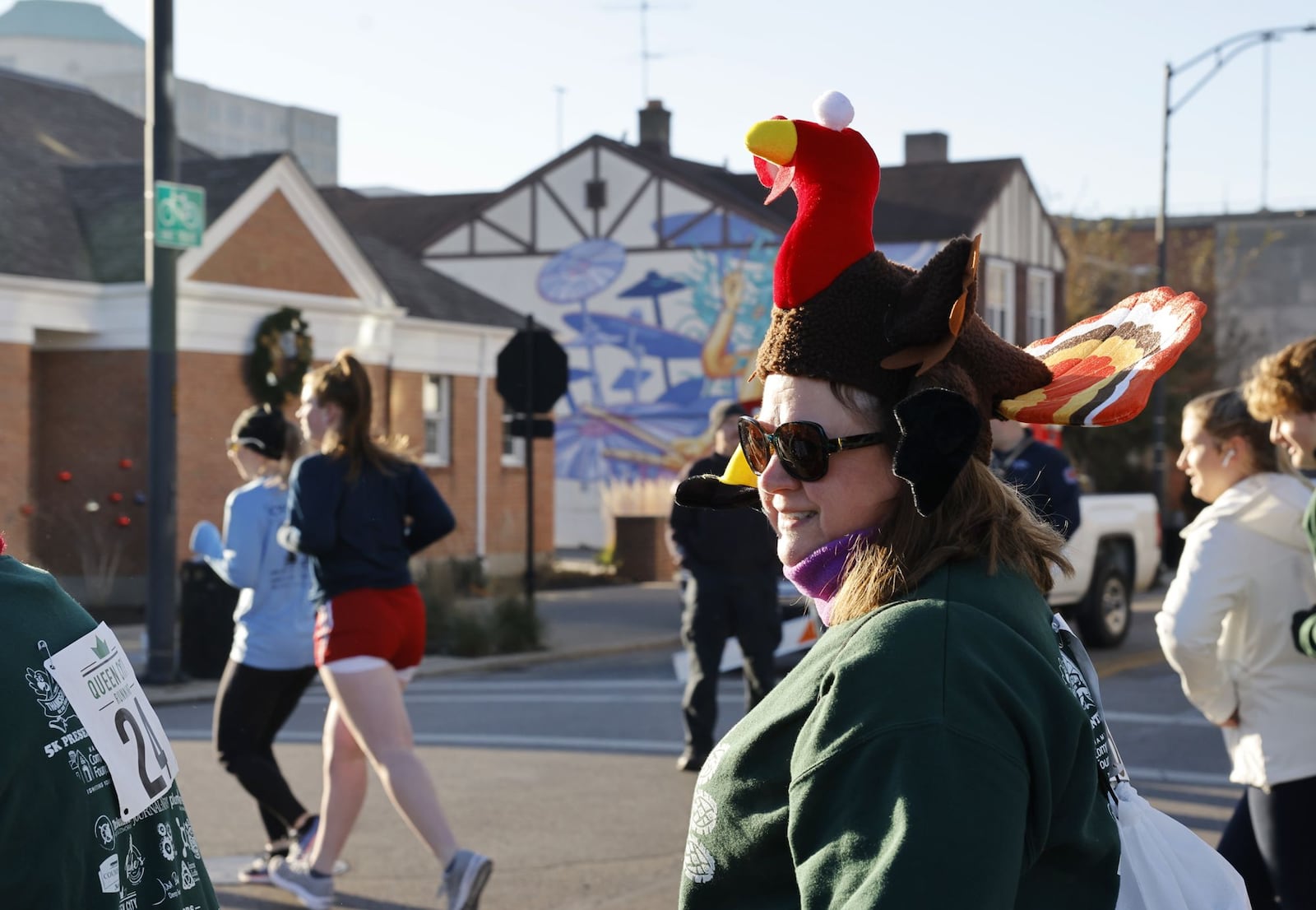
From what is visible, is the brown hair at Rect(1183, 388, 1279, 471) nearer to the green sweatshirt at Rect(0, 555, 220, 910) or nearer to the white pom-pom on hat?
the white pom-pom on hat

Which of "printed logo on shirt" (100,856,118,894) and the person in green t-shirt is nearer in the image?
"printed logo on shirt" (100,856,118,894)

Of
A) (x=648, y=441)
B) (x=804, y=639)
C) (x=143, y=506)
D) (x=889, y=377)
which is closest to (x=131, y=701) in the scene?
(x=889, y=377)

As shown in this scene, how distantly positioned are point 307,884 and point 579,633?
1181cm

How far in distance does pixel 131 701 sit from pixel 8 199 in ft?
65.5

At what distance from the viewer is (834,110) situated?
84.7 inches

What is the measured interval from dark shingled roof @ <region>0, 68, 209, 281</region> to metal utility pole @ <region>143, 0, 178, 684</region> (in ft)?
23.1

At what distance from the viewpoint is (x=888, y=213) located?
34.5m

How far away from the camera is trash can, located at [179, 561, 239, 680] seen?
1288cm

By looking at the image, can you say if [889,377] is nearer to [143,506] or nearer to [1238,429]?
[1238,429]

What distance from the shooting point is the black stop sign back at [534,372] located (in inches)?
683

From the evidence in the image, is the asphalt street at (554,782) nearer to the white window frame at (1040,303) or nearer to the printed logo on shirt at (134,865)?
the printed logo on shirt at (134,865)

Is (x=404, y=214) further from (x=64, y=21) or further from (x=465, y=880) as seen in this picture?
(x=64, y=21)

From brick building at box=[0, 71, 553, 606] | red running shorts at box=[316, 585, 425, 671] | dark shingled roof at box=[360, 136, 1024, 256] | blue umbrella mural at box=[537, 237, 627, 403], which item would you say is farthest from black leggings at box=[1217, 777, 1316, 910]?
blue umbrella mural at box=[537, 237, 627, 403]

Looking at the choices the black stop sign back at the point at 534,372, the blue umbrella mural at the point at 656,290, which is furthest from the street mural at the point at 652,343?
the black stop sign back at the point at 534,372
